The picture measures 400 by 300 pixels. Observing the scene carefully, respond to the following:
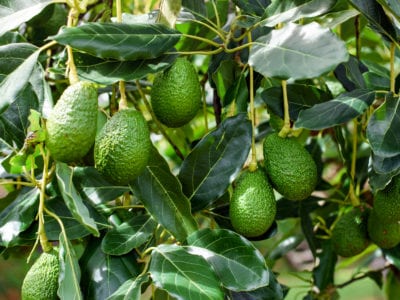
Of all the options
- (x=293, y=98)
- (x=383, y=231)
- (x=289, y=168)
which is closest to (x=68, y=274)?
(x=289, y=168)

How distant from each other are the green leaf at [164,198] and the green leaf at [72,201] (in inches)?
6.4

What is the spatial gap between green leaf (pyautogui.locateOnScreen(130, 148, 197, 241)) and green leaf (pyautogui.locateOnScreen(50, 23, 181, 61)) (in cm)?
20

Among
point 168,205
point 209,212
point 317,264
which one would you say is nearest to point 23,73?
point 168,205

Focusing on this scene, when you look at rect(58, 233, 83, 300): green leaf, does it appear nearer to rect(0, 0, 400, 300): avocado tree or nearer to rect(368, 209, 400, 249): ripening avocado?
rect(0, 0, 400, 300): avocado tree

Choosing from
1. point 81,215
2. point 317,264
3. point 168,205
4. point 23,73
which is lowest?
point 317,264

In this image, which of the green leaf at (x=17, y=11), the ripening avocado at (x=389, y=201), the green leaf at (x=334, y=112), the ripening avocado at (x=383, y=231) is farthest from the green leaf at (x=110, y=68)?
the ripening avocado at (x=383, y=231)

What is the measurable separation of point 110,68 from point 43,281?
0.35 metres

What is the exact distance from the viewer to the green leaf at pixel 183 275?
98 centimetres

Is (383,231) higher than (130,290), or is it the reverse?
(130,290)

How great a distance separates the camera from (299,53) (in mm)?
955

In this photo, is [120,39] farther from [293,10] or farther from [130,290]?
[130,290]

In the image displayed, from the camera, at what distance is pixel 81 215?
0.91 m

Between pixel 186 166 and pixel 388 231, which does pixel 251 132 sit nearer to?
pixel 186 166

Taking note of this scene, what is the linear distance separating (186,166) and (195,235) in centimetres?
15
